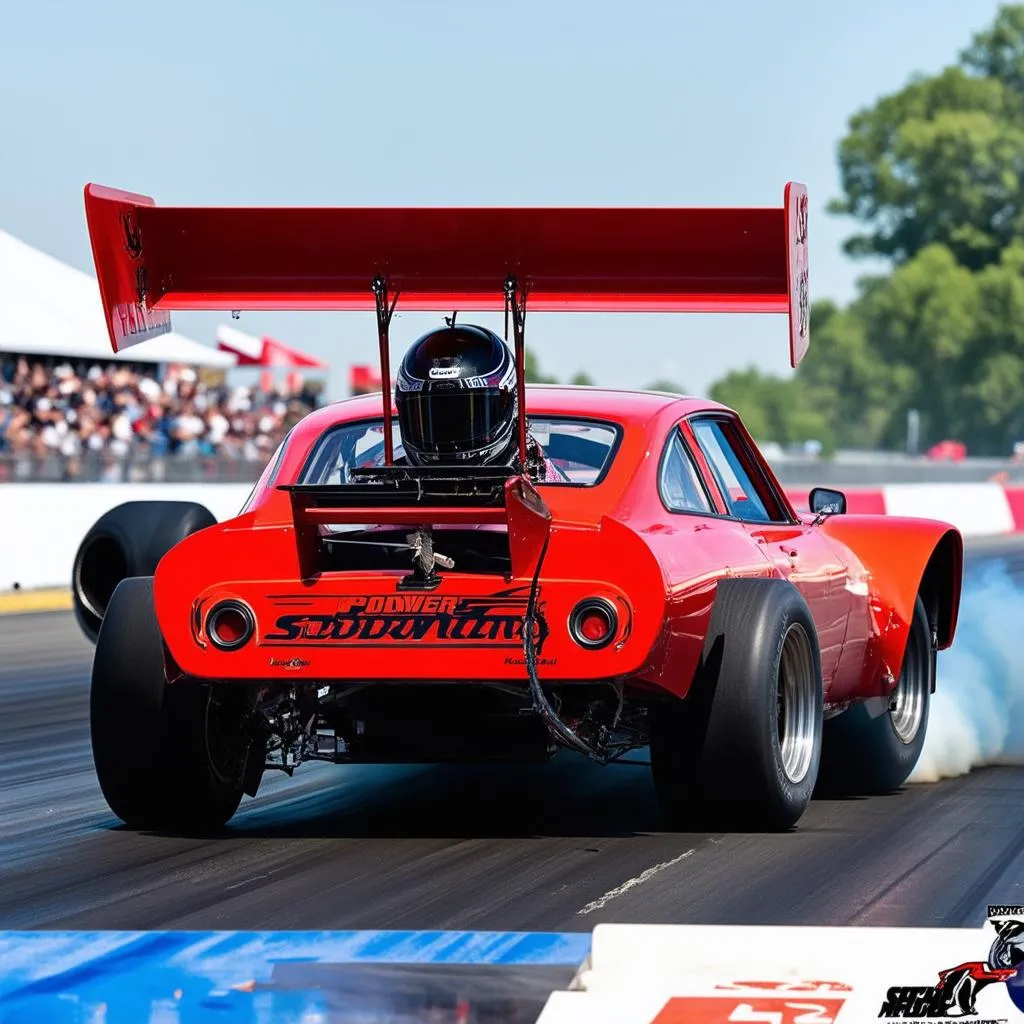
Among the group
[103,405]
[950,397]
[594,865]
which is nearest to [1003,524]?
[103,405]

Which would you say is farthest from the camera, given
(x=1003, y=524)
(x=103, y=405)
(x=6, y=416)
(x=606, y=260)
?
(x=1003, y=524)

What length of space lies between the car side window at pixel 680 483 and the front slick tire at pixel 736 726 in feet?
1.39

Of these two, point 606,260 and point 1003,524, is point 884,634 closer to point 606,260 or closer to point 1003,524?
point 606,260

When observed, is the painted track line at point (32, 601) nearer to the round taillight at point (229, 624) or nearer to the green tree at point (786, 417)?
the round taillight at point (229, 624)

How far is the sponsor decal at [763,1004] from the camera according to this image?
14.4ft

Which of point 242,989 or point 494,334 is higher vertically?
point 494,334

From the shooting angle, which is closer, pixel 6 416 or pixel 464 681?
pixel 464 681

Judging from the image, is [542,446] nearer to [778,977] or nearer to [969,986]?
[778,977]

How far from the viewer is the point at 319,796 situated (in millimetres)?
8180

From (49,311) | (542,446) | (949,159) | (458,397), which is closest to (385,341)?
Answer: (458,397)

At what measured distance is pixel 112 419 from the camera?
89.6 ft

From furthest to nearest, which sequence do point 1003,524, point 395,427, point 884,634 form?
point 1003,524
point 884,634
point 395,427

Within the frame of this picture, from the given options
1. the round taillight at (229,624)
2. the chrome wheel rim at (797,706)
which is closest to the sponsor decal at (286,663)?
the round taillight at (229,624)

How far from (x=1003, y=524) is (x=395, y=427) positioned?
28.1 meters
